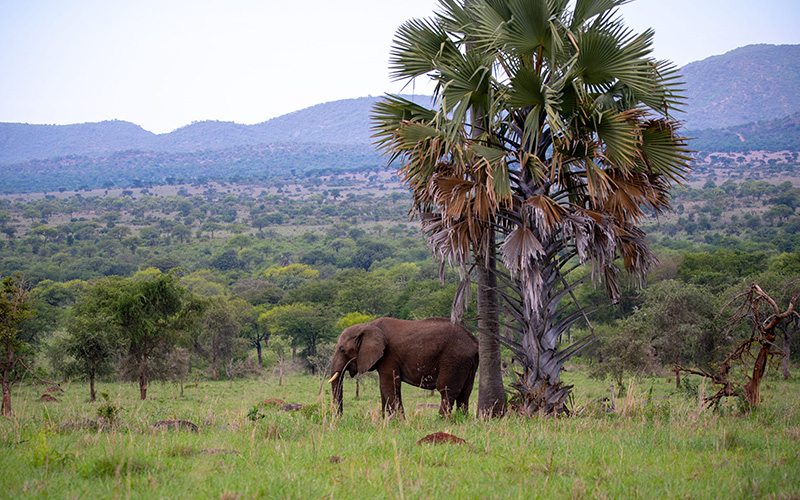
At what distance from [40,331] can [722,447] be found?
1774 inches

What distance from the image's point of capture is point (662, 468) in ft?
16.0

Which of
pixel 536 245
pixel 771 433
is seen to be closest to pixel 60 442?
pixel 536 245

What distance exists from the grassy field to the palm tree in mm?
2285

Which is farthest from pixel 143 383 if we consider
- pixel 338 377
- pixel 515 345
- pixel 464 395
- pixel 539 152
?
pixel 539 152

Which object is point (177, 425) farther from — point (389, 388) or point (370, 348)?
point (389, 388)

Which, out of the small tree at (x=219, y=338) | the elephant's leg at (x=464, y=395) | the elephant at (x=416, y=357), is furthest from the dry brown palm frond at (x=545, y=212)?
the small tree at (x=219, y=338)

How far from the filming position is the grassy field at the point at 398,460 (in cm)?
424

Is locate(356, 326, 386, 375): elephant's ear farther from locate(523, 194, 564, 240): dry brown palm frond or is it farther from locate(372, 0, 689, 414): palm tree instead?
locate(523, 194, 564, 240): dry brown palm frond

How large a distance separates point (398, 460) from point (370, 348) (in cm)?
645

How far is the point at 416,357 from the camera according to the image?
1124 centimetres

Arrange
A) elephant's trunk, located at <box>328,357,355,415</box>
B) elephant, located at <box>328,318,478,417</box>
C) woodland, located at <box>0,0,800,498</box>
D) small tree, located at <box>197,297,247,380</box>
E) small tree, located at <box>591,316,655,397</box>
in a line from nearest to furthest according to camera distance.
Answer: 1. woodland, located at <box>0,0,800,498</box>
2. elephant, located at <box>328,318,478,417</box>
3. elephant's trunk, located at <box>328,357,355,415</box>
4. small tree, located at <box>591,316,655,397</box>
5. small tree, located at <box>197,297,247,380</box>

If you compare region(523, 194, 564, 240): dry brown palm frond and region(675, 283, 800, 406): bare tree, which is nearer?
region(675, 283, 800, 406): bare tree

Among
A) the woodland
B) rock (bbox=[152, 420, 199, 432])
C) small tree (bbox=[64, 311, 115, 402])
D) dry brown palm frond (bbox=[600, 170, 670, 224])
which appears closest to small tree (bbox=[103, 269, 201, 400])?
small tree (bbox=[64, 311, 115, 402])

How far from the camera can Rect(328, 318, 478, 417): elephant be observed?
36.5 feet
